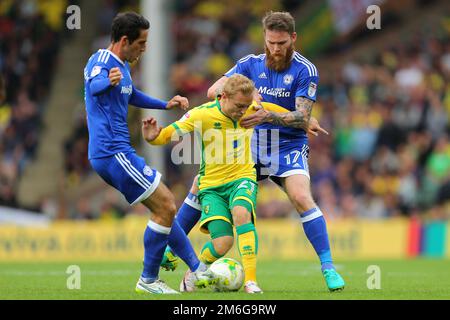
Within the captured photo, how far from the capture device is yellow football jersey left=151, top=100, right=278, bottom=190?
894cm

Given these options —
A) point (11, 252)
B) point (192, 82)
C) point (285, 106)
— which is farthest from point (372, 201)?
point (285, 106)

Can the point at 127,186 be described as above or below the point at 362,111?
below

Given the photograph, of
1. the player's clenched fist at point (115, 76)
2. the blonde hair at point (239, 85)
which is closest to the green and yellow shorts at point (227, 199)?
the blonde hair at point (239, 85)

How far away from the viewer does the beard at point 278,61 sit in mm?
9438

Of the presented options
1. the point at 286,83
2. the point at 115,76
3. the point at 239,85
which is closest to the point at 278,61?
the point at 286,83

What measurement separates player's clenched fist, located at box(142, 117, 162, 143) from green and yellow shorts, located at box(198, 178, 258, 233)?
101 centimetres

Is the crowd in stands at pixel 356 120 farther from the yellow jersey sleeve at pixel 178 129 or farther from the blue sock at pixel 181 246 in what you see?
the yellow jersey sleeve at pixel 178 129

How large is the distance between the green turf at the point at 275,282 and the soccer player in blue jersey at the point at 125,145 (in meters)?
0.46

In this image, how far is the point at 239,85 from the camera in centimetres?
872

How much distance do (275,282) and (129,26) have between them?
325 centimetres

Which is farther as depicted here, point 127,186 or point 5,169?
point 5,169

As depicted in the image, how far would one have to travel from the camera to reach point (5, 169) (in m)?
20.5

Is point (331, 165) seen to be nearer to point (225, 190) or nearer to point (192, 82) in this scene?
point (192, 82)

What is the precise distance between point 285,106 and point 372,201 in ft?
29.4
